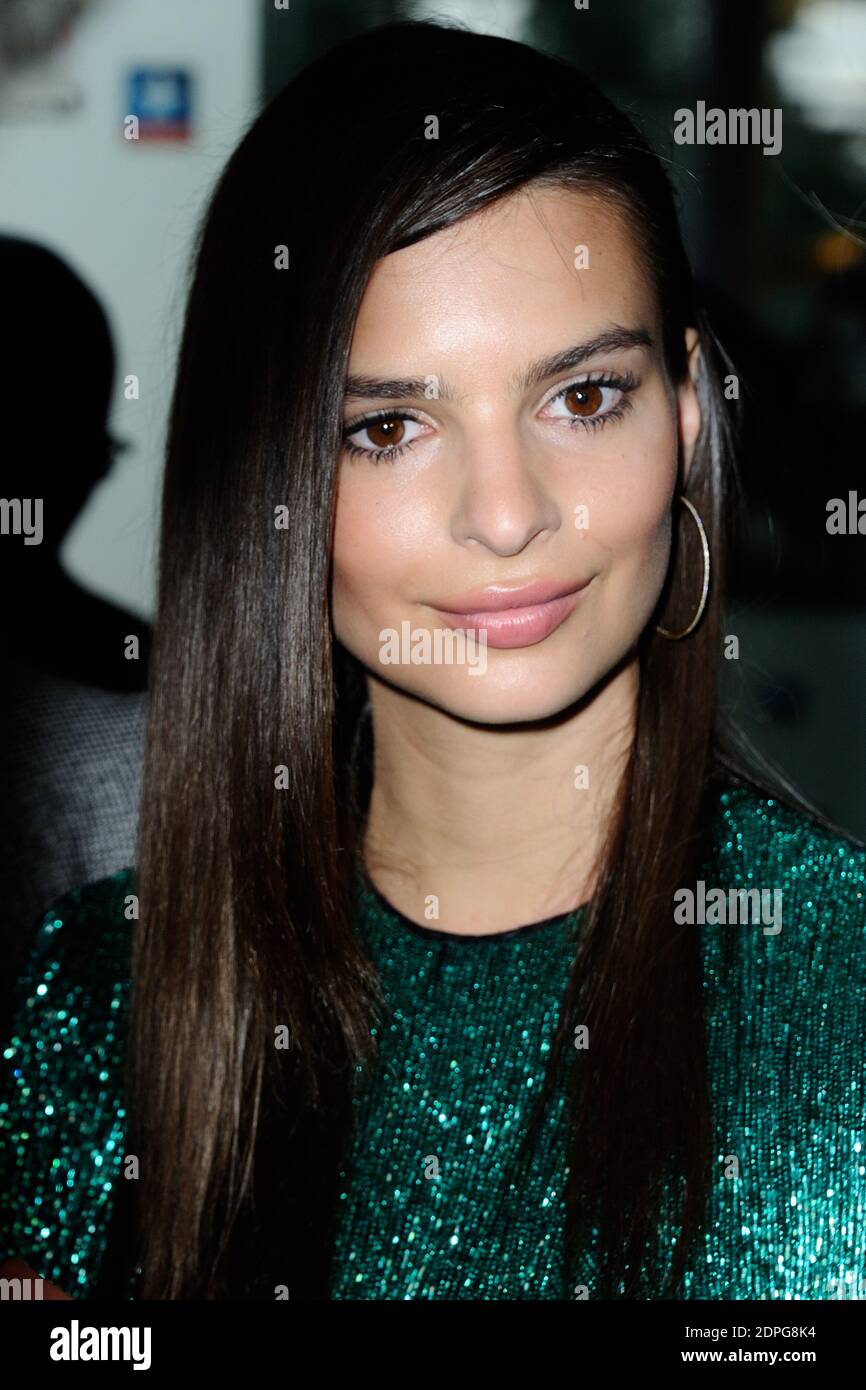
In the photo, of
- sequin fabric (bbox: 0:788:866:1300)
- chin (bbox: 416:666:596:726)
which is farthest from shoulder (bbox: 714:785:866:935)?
chin (bbox: 416:666:596:726)

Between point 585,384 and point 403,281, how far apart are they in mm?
159

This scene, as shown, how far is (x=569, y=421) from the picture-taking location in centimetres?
122

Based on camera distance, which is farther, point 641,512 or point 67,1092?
point 67,1092

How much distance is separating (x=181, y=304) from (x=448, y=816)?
768 millimetres

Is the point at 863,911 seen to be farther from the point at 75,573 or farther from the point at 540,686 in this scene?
the point at 75,573

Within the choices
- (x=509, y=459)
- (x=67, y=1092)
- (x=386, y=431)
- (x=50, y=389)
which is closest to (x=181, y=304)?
(x=50, y=389)

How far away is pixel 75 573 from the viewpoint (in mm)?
2268

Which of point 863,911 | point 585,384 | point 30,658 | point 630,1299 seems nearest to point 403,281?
point 585,384

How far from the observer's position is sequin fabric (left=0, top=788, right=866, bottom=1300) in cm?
119

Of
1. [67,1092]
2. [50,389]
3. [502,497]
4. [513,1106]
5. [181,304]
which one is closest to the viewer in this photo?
[502,497]

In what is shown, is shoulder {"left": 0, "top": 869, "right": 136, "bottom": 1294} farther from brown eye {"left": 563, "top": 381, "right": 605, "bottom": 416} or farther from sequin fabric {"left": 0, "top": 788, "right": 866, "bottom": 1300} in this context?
brown eye {"left": 563, "top": 381, "right": 605, "bottom": 416}

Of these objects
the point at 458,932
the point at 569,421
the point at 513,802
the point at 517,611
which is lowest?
the point at 458,932

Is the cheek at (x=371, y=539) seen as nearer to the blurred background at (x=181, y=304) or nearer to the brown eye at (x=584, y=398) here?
the brown eye at (x=584, y=398)

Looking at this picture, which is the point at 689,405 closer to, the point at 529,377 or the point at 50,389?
the point at 529,377
